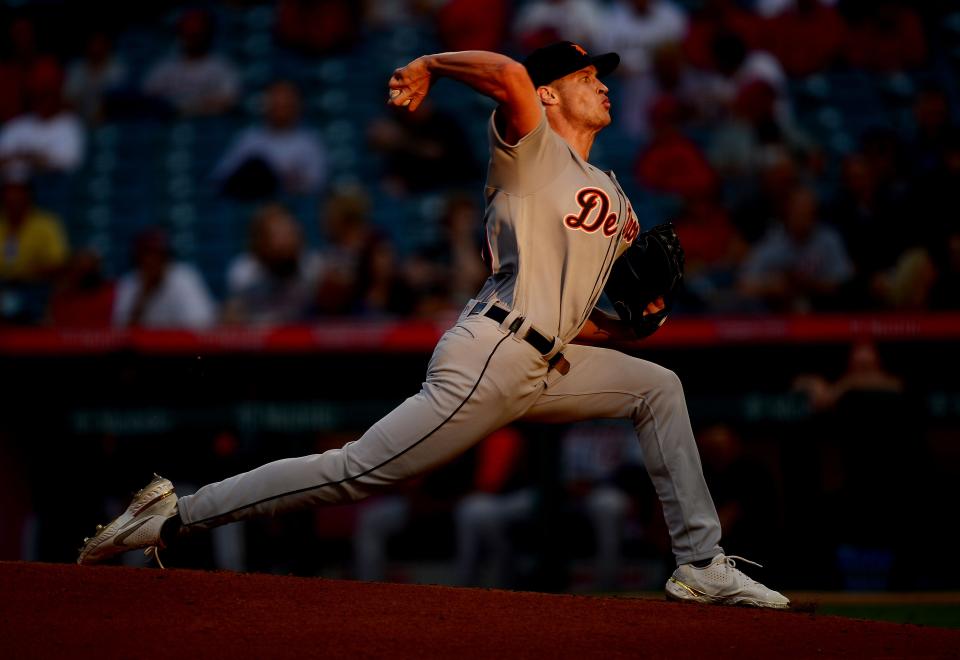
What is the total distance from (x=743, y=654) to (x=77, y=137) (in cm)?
810

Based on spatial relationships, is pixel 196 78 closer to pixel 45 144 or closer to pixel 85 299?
pixel 45 144

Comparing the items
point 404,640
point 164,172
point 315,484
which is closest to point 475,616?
point 404,640

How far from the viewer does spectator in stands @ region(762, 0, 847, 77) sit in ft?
30.1

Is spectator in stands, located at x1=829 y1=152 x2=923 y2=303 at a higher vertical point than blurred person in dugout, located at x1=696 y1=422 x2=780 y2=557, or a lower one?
higher

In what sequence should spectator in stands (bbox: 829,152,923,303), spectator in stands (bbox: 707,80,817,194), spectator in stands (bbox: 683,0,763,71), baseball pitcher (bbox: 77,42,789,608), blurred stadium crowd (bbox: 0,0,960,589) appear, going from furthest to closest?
1. spectator in stands (bbox: 683,0,763,71)
2. spectator in stands (bbox: 707,80,817,194)
3. spectator in stands (bbox: 829,152,923,303)
4. blurred stadium crowd (bbox: 0,0,960,589)
5. baseball pitcher (bbox: 77,42,789,608)

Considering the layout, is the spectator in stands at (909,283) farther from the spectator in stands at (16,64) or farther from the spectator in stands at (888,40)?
the spectator in stands at (16,64)

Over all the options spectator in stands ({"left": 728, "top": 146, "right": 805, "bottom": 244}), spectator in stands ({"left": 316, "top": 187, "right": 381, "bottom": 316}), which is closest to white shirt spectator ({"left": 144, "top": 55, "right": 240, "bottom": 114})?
spectator in stands ({"left": 316, "top": 187, "right": 381, "bottom": 316})

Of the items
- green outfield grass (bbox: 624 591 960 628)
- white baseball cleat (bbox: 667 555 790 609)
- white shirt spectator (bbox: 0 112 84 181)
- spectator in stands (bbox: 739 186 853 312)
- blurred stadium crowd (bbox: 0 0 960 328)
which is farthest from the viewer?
white shirt spectator (bbox: 0 112 84 181)

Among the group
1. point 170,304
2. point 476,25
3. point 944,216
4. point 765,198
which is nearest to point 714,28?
point 765,198

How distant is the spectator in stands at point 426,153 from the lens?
9016mm

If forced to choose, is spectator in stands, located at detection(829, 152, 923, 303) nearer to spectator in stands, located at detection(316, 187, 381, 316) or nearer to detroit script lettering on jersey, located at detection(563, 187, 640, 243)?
spectator in stands, located at detection(316, 187, 381, 316)

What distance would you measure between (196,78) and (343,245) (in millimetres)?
2712

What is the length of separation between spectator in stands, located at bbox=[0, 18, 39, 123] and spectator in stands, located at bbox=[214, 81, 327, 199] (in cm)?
216

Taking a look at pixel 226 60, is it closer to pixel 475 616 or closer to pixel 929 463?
pixel 929 463
